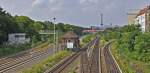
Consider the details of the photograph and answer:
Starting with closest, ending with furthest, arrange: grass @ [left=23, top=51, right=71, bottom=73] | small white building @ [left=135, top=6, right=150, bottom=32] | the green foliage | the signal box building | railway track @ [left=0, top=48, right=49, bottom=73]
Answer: grass @ [left=23, top=51, right=71, bottom=73] → railway track @ [left=0, top=48, right=49, bottom=73] → the green foliage → the signal box building → small white building @ [left=135, top=6, right=150, bottom=32]

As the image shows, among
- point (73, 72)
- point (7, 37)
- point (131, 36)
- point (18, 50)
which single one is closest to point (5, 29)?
point (7, 37)

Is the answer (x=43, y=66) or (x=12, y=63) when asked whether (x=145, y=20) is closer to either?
(x=12, y=63)

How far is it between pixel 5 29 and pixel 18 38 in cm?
463

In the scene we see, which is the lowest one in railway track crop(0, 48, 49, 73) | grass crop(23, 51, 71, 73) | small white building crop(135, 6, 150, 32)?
railway track crop(0, 48, 49, 73)

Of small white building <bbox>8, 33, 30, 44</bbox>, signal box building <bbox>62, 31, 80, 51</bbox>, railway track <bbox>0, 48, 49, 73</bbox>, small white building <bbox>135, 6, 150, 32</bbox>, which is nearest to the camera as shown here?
railway track <bbox>0, 48, 49, 73</bbox>

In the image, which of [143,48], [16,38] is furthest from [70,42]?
[143,48]

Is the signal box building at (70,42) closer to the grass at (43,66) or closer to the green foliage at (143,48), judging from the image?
the grass at (43,66)

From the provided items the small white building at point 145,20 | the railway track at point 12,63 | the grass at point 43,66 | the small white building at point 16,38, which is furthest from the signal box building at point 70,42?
the grass at point 43,66

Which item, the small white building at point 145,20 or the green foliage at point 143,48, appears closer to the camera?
the green foliage at point 143,48

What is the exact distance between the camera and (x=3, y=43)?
3442 inches

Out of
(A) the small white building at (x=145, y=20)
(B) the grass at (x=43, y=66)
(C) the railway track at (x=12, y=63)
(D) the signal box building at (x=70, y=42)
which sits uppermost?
(A) the small white building at (x=145, y=20)

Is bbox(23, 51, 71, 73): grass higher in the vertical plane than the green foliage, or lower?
lower

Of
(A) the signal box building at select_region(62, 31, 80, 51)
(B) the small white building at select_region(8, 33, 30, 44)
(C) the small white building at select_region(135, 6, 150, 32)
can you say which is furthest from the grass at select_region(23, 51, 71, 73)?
(C) the small white building at select_region(135, 6, 150, 32)

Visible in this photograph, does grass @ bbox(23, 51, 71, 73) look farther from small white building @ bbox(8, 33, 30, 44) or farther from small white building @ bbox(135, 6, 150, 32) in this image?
small white building @ bbox(135, 6, 150, 32)
